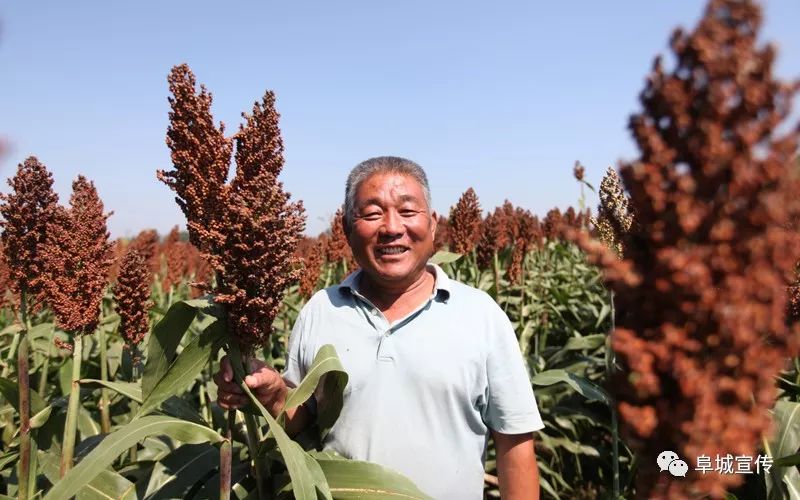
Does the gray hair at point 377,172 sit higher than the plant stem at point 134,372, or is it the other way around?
the gray hair at point 377,172

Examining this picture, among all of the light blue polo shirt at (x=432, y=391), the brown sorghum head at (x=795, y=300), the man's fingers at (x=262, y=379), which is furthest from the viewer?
the brown sorghum head at (x=795, y=300)

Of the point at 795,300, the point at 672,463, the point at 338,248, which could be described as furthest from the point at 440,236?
the point at 672,463

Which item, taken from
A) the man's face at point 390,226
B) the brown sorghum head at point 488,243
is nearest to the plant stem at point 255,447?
the man's face at point 390,226

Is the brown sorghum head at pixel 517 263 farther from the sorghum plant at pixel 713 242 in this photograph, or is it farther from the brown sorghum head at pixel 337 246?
the sorghum plant at pixel 713 242

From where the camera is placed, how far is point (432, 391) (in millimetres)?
2291

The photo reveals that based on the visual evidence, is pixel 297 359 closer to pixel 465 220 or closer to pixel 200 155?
pixel 200 155

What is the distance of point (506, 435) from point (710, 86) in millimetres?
1963

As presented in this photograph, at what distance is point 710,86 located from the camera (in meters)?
0.73

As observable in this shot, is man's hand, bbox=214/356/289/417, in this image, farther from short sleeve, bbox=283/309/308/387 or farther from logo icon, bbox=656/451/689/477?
logo icon, bbox=656/451/689/477

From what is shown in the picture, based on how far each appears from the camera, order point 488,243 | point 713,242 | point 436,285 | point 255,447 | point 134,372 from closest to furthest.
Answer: point 713,242
point 255,447
point 436,285
point 134,372
point 488,243

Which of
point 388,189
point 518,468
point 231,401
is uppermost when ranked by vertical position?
point 388,189

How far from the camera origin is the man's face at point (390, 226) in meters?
2.40

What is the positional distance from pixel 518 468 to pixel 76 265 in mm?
2092

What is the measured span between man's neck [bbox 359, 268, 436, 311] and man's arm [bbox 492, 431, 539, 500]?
2.30ft
